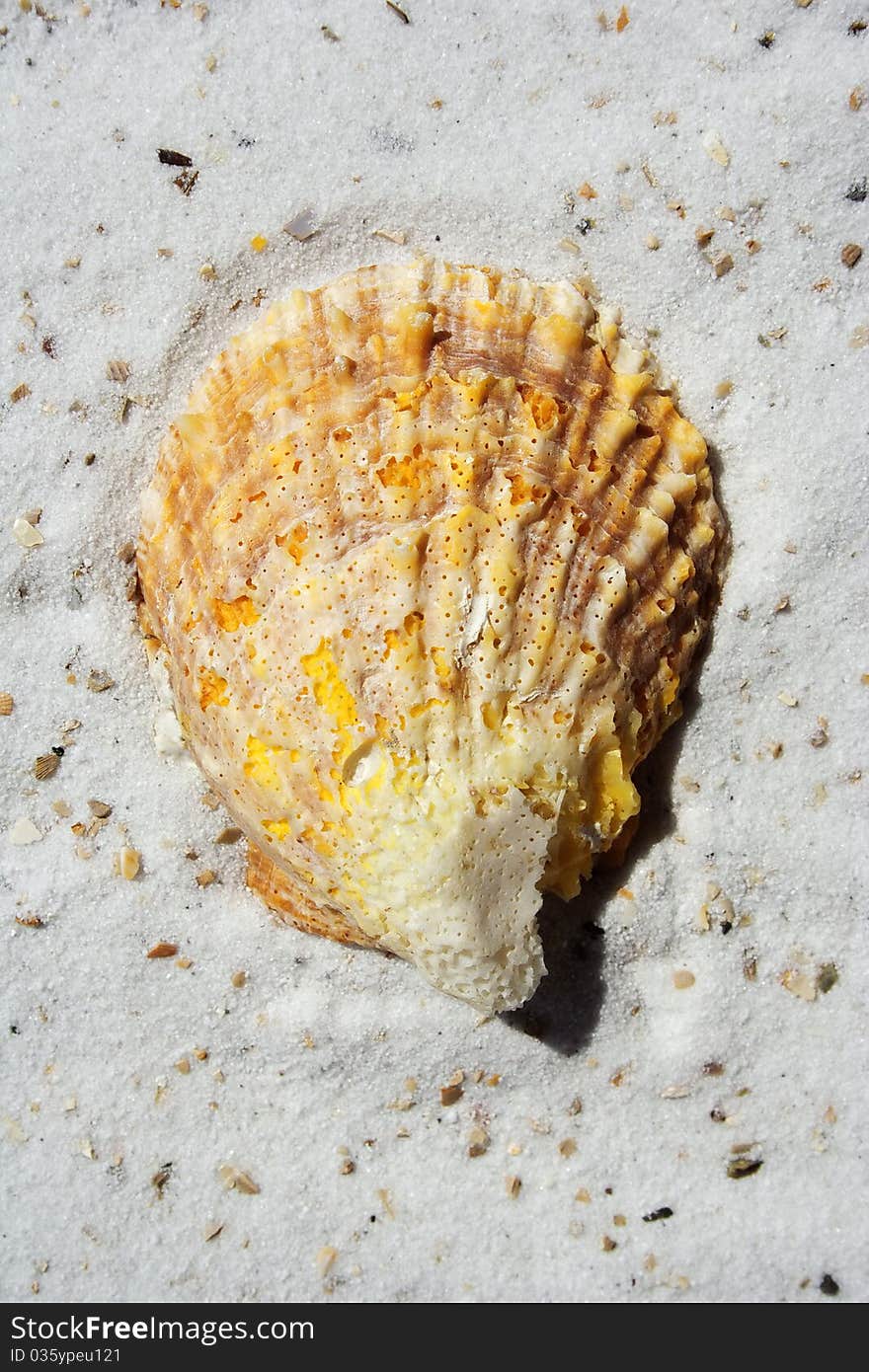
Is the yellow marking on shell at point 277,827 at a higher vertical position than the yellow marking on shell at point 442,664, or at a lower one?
lower

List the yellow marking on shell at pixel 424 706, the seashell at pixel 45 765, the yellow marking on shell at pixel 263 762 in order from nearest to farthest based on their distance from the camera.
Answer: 1. the yellow marking on shell at pixel 424 706
2. the yellow marking on shell at pixel 263 762
3. the seashell at pixel 45 765

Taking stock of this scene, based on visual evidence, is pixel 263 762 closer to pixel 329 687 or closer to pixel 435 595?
pixel 329 687

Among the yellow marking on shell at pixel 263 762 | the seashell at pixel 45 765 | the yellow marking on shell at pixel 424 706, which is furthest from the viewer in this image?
the seashell at pixel 45 765

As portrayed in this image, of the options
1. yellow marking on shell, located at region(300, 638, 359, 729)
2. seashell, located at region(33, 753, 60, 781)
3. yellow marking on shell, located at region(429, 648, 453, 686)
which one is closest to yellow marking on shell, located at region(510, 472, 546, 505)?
yellow marking on shell, located at region(429, 648, 453, 686)

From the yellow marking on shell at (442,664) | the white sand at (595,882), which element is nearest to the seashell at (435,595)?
the yellow marking on shell at (442,664)

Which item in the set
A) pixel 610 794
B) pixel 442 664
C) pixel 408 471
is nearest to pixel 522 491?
pixel 408 471

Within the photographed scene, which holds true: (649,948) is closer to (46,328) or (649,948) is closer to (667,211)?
(667,211)

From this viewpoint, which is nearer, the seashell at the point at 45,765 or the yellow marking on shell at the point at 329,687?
the yellow marking on shell at the point at 329,687

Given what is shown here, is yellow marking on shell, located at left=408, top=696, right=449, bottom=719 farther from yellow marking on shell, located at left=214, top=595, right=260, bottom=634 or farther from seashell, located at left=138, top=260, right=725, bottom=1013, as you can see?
yellow marking on shell, located at left=214, top=595, right=260, bottom=634

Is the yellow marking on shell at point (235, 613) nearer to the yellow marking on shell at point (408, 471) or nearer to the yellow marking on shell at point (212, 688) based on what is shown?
the yellow marking on shell at point (212, 688)
